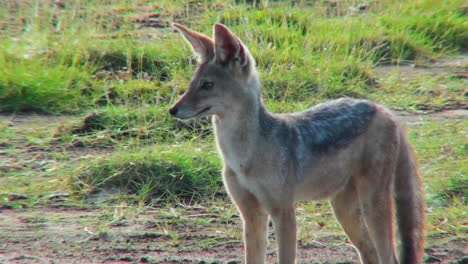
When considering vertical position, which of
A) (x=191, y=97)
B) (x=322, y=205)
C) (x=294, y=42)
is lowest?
(x=322, y=205)

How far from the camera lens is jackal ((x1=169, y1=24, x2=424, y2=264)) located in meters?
4.96

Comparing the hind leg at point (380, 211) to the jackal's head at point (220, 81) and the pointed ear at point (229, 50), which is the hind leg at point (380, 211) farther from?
the pointed ear at point (229, 50)

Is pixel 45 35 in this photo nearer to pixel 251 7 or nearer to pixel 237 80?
pixel 251 7

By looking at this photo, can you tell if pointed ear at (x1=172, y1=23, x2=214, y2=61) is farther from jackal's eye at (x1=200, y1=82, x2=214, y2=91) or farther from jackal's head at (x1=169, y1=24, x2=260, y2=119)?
jackal's eye at (x1=200, y1=82, x2=214, y2=91)

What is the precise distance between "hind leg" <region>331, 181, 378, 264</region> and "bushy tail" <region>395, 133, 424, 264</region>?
0.75 ft

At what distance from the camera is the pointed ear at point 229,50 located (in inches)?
194

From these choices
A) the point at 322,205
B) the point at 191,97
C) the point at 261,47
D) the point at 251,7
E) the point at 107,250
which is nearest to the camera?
the point at 191,97

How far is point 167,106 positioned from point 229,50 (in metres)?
3.12

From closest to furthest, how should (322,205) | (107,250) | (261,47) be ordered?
(107,250) → (322,205) → (261,47)

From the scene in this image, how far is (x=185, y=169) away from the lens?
22.2 ft

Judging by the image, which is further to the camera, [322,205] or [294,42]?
[294,42]

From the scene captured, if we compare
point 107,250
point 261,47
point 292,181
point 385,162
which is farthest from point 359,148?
point 261,47

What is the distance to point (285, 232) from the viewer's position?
4.91m

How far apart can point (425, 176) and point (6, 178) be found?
3554mm
